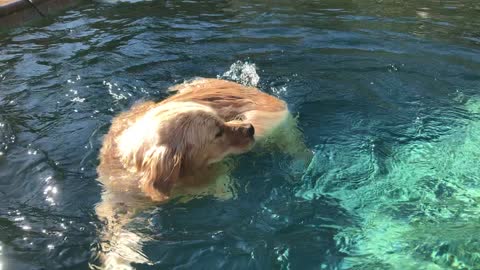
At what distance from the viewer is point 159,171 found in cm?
405

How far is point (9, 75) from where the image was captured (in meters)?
6.95

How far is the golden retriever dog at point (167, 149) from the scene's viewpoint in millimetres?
4051

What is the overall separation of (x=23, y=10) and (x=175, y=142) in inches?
289

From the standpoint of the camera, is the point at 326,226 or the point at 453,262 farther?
the point at 326,226

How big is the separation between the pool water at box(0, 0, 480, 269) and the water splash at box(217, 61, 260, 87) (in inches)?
1.3

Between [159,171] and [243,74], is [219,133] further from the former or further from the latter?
[243,74]

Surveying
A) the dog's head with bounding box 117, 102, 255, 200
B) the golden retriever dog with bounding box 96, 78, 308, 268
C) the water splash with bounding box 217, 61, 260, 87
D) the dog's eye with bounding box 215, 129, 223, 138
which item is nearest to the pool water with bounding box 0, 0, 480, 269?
the water splash with bounding box 217, 61, 260, 87

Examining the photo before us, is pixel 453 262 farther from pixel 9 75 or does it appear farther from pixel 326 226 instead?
pixel 9 75

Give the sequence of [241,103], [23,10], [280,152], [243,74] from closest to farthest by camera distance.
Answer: [280,152]
[241,103]
[243,74]
[23,10]

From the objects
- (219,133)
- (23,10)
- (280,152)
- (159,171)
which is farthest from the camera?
(23,10)

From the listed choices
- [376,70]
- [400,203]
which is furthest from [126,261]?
[376,70]

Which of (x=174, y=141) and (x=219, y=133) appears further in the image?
(x=219, y=133)

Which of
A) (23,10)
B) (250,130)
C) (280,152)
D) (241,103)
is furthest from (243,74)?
(23,10)

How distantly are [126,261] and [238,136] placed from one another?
62.4 inches
